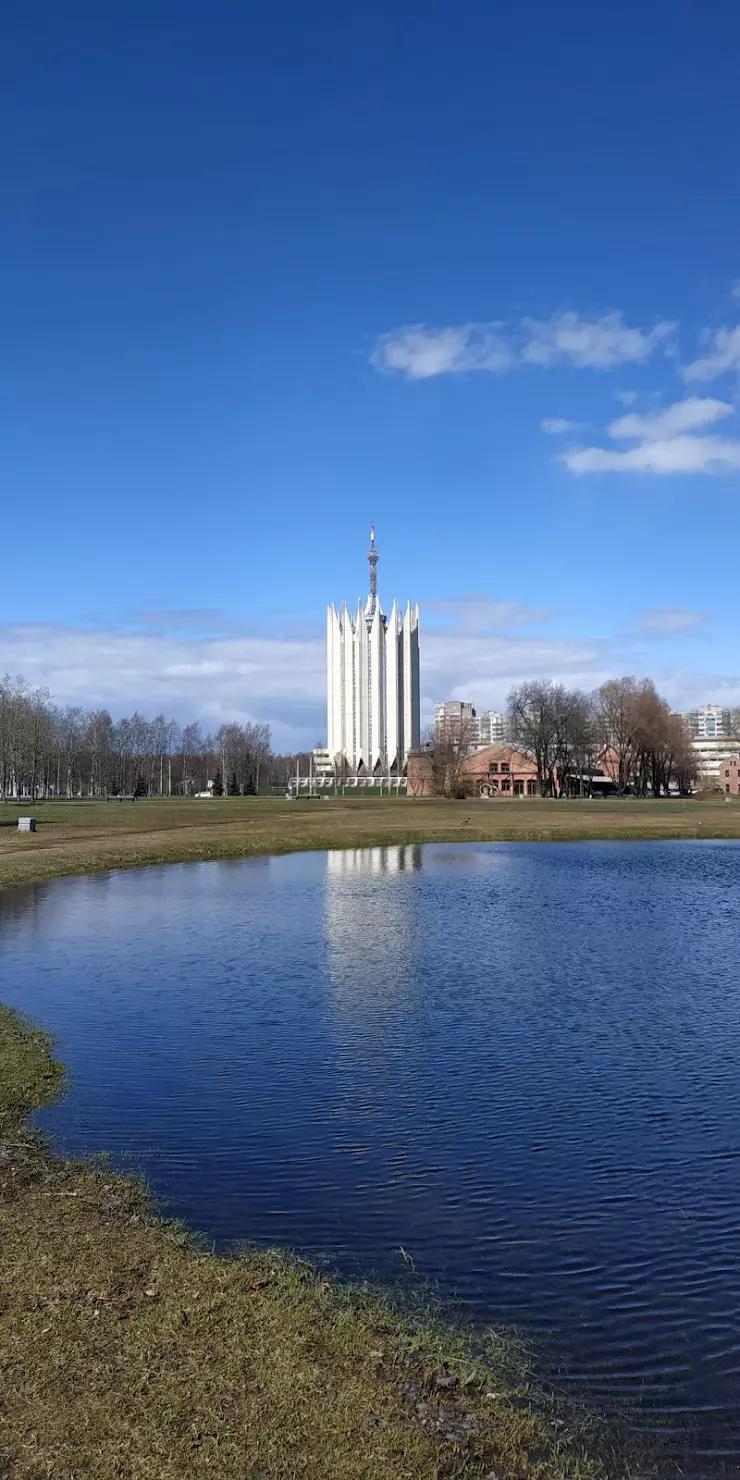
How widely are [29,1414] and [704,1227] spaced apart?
→ 6383 mm

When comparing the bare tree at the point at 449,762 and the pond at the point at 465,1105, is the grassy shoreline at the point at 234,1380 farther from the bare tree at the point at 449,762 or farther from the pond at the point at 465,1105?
the bare tree at the point at 449,762

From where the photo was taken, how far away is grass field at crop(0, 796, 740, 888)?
51.8 metres

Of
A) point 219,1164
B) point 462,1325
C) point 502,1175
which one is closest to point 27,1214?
point 219,1164

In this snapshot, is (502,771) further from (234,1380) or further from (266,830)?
(234,1380)

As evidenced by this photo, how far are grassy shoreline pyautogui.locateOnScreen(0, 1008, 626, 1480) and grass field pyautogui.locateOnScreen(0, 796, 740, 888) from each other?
34437 mm

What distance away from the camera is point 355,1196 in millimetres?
10750

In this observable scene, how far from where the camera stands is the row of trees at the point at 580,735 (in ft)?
479

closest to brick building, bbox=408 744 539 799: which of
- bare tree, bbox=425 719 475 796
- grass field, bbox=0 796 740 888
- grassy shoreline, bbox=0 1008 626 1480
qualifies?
bare tree, bbox=425 719 475 796

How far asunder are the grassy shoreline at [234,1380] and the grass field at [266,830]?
1356 inches

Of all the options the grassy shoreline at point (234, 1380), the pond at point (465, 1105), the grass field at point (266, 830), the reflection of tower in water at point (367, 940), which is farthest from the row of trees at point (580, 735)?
the grassy shoreline at point (234, 1380)

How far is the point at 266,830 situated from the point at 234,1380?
63.8m

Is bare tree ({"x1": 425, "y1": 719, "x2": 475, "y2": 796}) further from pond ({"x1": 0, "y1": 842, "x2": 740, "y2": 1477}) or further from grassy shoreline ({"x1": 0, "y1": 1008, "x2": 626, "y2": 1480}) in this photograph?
grassy shoreline ({"x1": 0, "y1": 1008, "x2": 626, "y2": 1480})

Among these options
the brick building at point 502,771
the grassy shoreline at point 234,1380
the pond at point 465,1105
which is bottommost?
the pond at point 465,1105

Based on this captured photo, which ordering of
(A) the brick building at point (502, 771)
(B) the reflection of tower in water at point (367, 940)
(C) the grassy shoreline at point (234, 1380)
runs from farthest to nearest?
1. (A) the brick building at point (502, 771)
2. (B) the reflection of tower in water at point (367, 940)
3. (C) the grassy shoreline at point (234, 1380)
